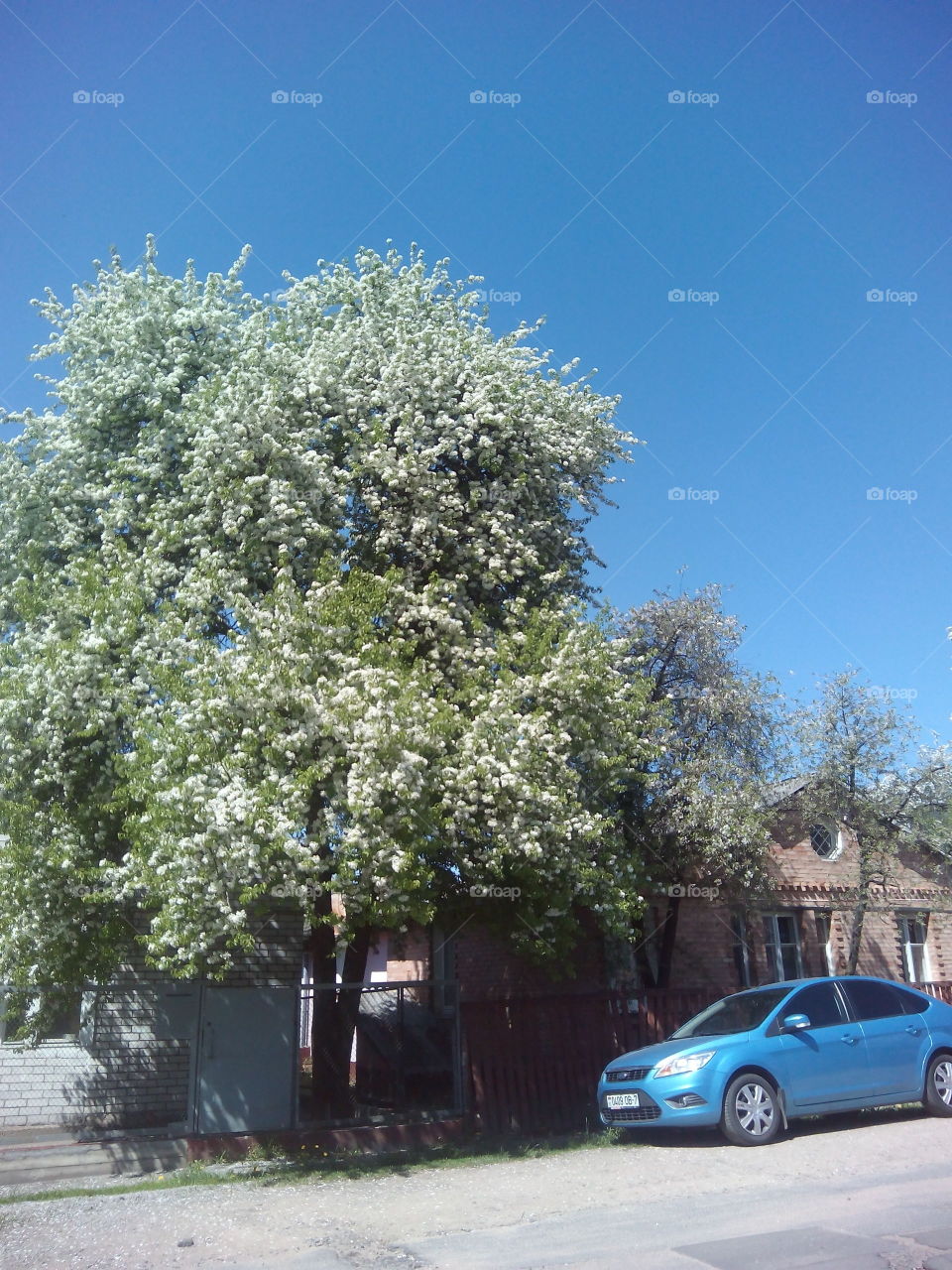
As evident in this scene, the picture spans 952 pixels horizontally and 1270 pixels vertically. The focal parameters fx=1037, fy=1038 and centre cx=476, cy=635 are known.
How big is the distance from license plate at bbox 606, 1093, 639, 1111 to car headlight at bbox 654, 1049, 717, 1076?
1.47ft

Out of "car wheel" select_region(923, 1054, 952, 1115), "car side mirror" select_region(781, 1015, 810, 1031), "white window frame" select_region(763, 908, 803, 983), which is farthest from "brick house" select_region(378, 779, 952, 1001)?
"car side mirror" select_region(781, 1015, 810, 1031)

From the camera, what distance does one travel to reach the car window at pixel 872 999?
11.8m

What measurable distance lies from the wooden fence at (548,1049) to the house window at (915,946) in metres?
10.7

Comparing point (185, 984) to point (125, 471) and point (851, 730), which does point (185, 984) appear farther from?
point (851, 730)

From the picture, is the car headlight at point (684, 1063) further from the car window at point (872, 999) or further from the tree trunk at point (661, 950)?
the tree trunk at point (661, 950)

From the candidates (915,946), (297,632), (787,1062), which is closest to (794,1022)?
(787,1062)

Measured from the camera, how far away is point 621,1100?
11.3 metres

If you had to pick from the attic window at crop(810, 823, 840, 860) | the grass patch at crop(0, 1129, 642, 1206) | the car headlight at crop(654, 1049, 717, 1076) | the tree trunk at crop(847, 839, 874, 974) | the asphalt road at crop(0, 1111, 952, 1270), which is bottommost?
the grass patch at crop(0, 1129, 642, 1206)

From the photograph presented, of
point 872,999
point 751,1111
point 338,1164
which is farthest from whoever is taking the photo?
point 872,999

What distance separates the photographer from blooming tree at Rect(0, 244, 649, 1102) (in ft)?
36.3

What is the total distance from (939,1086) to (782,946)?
34.1ft

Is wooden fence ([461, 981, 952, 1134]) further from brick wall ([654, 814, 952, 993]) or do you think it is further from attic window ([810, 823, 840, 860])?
attic window ([810, 823, 840, 860])

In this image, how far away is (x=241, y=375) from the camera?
46.5 feet

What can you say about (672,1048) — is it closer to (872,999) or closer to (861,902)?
(872,999)
